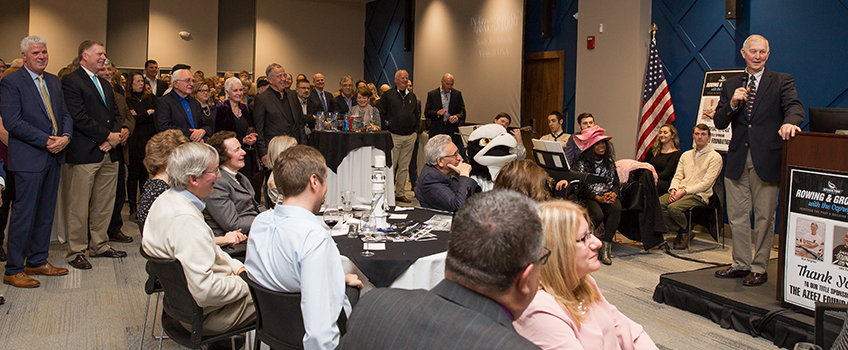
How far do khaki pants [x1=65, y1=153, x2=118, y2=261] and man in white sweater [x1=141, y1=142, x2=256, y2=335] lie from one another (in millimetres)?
2760

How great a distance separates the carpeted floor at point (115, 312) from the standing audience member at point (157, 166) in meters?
0.78

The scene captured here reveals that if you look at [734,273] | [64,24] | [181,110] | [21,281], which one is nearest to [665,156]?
[734,273]

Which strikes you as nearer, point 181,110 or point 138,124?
point 181,110

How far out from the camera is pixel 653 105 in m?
6.95

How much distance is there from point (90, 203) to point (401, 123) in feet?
14.3

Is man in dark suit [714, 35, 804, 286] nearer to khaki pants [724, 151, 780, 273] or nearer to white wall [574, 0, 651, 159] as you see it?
khaki pants [724, 151, 780, 273]

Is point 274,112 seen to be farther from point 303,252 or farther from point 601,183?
point 303,252

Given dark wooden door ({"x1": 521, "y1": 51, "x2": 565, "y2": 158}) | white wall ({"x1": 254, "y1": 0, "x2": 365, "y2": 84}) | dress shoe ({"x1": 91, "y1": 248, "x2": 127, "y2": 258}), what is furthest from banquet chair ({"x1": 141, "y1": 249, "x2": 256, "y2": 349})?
white wall ({"x1": 254, "y1": 0, "x2": 365, "y2": 84})

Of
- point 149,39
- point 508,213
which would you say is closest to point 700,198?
point 508,213

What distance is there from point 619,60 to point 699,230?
227cm

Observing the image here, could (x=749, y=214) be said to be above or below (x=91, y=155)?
below

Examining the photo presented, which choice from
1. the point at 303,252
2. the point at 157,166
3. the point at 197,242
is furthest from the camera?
the point at 157,166

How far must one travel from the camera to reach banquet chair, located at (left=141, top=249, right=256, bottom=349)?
7.66 ft

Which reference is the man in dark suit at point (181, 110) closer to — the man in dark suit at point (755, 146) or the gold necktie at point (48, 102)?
the gold necktie at point (48, 102)
